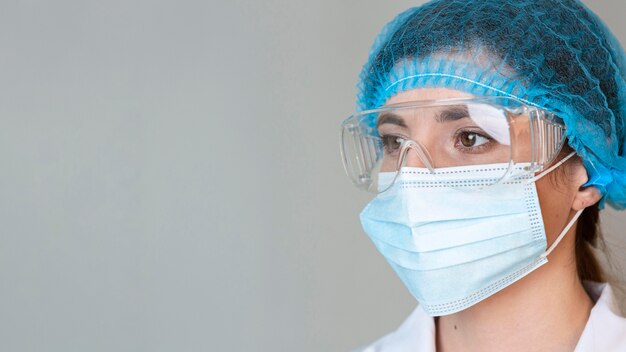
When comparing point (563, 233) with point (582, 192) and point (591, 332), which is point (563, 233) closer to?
point (582, 192)

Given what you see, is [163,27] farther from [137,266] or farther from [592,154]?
[592,154]

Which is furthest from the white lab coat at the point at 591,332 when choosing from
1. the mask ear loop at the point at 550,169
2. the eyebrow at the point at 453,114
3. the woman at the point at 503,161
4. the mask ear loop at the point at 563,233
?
the eyebrow at the point at 453,114

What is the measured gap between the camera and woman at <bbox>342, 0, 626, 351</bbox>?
203 centimetres

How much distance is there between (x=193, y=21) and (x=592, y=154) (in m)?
1.92

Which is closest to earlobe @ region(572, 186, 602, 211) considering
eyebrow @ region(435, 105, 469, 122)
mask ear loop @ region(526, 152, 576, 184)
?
mask ear loop @ region(526, 152, 576, 184)

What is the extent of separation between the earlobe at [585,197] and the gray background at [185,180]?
106cm

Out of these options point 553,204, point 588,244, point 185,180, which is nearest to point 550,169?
point 553,204

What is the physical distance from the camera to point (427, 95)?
2072mm

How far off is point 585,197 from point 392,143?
0.50 m

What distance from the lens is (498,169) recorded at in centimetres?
202

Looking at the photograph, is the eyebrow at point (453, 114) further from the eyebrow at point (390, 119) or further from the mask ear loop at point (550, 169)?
the mask ear loop at point (550, 169)

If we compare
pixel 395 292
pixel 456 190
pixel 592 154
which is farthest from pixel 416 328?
pixel 395 292

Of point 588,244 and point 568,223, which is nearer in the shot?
point 568,223

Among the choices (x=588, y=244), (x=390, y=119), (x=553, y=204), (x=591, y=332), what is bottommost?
(x=591, y=332)
